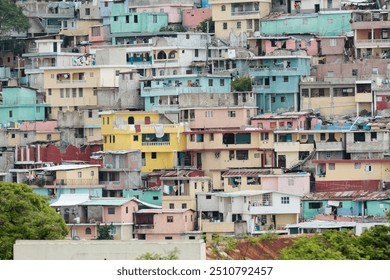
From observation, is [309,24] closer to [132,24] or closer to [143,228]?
[132,24]

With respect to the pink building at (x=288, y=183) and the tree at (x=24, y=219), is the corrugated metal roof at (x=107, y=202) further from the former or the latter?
the tree at (x=24, y=219)

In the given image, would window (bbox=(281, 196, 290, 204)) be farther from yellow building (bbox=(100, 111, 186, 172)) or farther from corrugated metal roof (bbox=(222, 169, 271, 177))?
yellow building (bbox=(100, 111, 186, 172))

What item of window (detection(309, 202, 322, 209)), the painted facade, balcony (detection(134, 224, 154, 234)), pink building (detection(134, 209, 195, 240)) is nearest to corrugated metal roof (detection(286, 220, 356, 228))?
the painted facade

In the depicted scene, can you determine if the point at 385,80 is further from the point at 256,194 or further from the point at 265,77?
the point at 256,194

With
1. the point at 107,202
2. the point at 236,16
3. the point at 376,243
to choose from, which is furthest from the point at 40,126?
the point at 376,243

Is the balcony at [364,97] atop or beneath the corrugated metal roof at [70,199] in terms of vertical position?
atop

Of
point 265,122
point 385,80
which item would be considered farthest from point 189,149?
point 385,80

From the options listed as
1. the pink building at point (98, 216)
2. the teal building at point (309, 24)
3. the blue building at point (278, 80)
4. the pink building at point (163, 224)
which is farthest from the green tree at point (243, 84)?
the pink building at point (163, 224)
